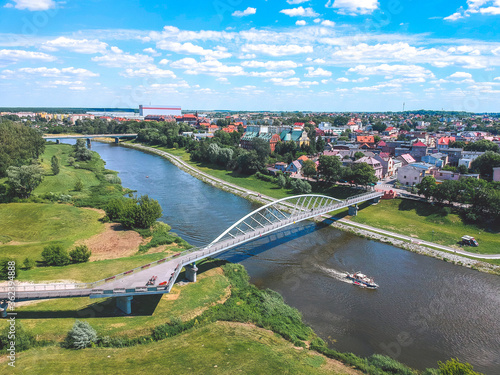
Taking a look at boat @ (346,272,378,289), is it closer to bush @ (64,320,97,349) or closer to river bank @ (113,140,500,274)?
river bank @ (113,140,500,274)

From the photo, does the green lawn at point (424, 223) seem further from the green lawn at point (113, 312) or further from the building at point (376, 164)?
the green lawn at point (113, 312)

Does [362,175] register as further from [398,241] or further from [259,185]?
[259,185]

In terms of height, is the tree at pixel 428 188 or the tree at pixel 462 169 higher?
the tree at pixel 462 169

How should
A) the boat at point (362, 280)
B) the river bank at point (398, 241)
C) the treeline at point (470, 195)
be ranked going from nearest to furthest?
the boat at point (362, 280), the river bank at point (398, 241), the treeline at point (470, 195)

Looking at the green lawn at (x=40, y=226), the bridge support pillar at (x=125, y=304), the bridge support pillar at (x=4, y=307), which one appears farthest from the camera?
the green lawn at (x=40, y=226)

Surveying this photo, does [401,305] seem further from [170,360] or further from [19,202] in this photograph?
[19,202]

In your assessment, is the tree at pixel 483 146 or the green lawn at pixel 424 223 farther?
the tree at pixel 483 146

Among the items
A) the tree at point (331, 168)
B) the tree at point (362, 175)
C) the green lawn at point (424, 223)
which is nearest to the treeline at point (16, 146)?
the tree at point (331, 168)
